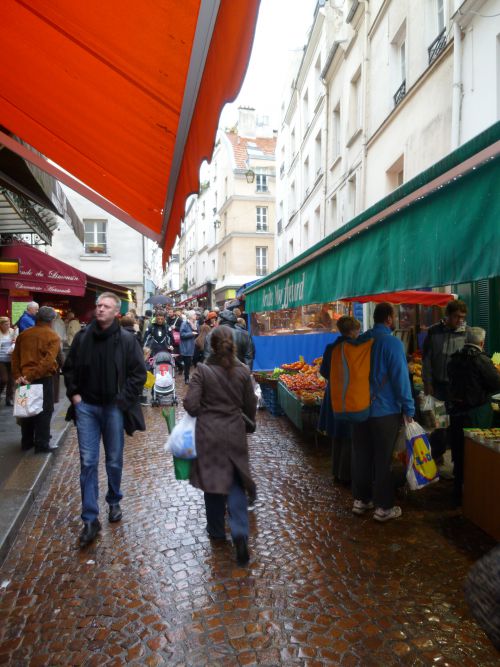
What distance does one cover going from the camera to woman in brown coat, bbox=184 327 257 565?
3787 mm

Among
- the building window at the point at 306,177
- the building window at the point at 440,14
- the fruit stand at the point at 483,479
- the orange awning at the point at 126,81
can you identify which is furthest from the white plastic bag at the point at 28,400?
the building window at the point at 306,177

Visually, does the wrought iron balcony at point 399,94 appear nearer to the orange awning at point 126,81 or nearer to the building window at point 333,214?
the building window at point 333,214

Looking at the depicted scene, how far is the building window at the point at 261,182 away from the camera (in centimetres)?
3519

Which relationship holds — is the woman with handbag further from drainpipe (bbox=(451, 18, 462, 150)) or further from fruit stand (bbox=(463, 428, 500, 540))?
fruit stand (bbox=(463, 428, 500, 540))

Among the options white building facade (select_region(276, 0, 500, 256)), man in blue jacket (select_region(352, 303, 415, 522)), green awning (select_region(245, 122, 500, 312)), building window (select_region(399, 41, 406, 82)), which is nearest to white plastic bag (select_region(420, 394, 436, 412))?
man in blue jacket (select_region(352, 303, 415, 522))

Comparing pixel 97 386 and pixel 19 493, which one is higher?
pixel 97 386

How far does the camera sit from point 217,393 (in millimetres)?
3830

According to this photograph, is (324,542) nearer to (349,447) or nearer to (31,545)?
(349,447)

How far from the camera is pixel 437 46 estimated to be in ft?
29.2

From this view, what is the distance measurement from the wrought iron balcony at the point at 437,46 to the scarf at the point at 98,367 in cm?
774

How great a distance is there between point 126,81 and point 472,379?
3.79m

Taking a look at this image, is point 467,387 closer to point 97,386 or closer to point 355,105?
point 97,386

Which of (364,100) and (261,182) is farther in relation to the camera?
(261,182)

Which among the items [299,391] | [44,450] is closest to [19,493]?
[44,450]
